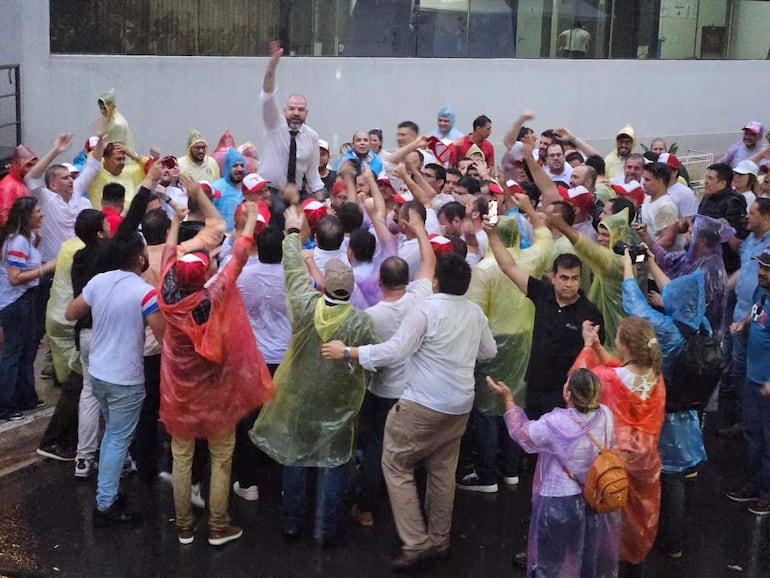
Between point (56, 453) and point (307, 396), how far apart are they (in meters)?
2.36

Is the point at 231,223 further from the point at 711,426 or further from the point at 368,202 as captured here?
the point at 711,426

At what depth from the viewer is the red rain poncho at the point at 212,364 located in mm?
6293

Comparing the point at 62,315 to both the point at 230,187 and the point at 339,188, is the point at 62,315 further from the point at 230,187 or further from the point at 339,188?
the point at 339,188

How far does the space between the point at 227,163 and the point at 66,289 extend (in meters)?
2.48

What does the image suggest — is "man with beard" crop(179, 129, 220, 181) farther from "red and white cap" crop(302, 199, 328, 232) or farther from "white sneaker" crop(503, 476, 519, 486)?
"white sneaker" crop(503, 476, 519, 486)

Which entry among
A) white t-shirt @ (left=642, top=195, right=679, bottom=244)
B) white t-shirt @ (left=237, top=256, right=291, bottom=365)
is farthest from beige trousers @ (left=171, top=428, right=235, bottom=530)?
white t-shirt @ (left=642, top=195, right=679, bottom=244)

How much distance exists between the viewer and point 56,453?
7.96 metres

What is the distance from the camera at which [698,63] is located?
2181 cm

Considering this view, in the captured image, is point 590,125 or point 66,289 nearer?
point 66,289

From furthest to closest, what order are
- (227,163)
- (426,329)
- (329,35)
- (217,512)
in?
(329,35) < (227,163) < (217,512) < (426,329)

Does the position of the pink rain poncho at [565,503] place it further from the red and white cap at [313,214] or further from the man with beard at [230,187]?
the man with beard at [230,187]

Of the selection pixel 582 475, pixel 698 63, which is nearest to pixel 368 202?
pixel 582 475

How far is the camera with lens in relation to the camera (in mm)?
7121

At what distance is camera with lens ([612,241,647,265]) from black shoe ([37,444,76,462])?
163 inches
